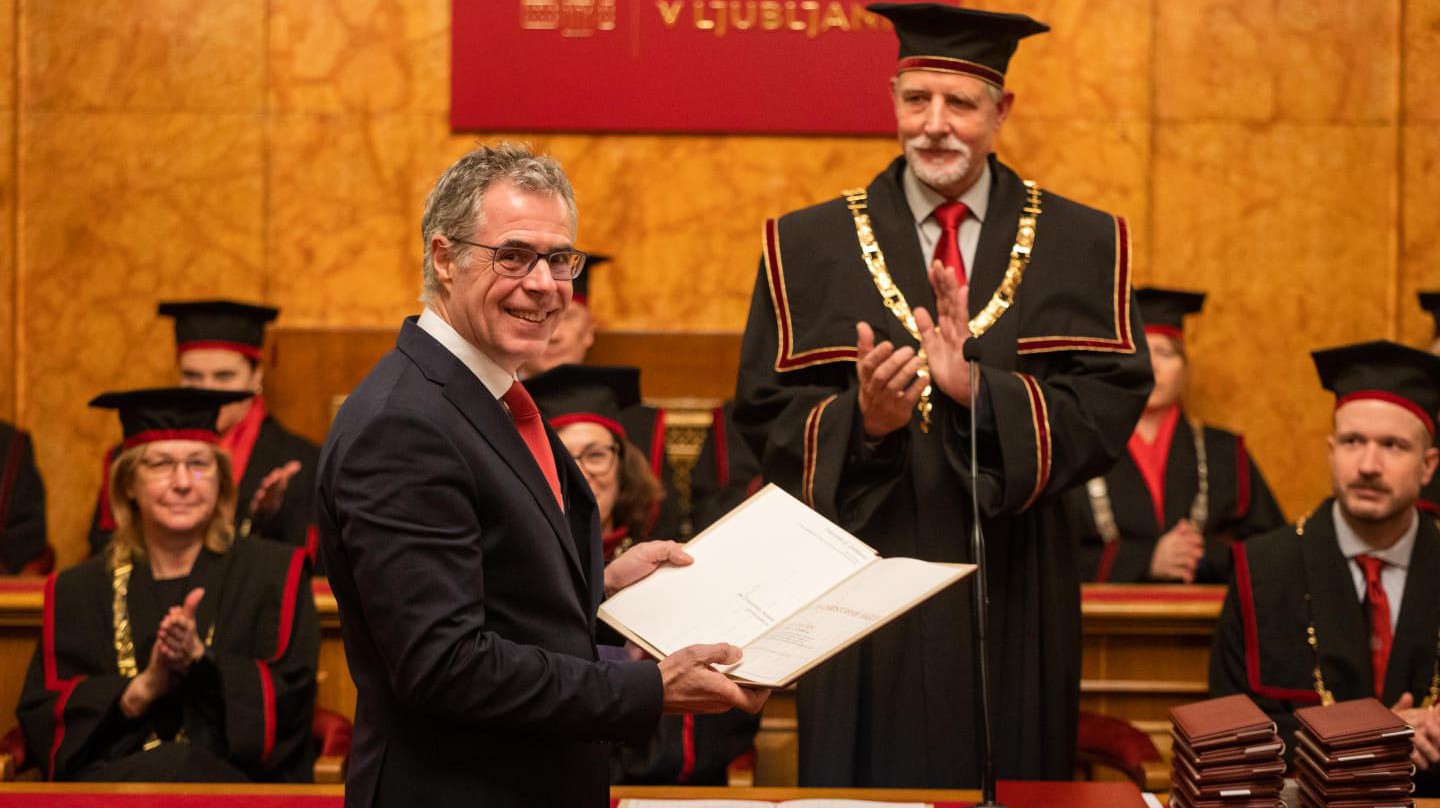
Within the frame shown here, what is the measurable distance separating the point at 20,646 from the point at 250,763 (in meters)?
1.02

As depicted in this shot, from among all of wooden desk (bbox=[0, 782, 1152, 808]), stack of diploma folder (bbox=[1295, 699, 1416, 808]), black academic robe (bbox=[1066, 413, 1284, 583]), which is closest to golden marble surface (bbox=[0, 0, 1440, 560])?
black academic robe (bbox=[1066, 413, 1284, 583])

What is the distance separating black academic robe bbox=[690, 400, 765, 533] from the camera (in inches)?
242

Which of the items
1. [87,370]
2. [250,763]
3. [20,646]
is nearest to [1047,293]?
[250,763]

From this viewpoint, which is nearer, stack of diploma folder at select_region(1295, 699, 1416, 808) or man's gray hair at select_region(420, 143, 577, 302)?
man's gray hair at select_region(420, 143, 577, 302)

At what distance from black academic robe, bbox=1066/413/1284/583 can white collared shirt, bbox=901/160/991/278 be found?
2.41 m

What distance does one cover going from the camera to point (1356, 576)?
444 centimetres

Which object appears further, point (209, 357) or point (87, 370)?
point (87, 370)

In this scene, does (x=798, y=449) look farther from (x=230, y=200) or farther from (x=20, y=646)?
(x=230, y=200)

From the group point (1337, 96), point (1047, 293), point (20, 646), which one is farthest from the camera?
point (1337, 96)

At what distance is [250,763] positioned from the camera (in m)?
4.40

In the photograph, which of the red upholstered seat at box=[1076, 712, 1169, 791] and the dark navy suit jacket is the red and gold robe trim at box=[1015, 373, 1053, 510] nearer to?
the red upholstered seat at box=[1076, 712, 1169, 791]

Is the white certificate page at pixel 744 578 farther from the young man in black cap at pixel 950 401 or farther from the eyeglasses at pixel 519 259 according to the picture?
the young man in black cap at pixel 950 401

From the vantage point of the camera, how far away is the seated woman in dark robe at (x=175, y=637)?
4340mm

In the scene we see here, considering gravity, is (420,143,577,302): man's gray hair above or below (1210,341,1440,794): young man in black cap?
above
